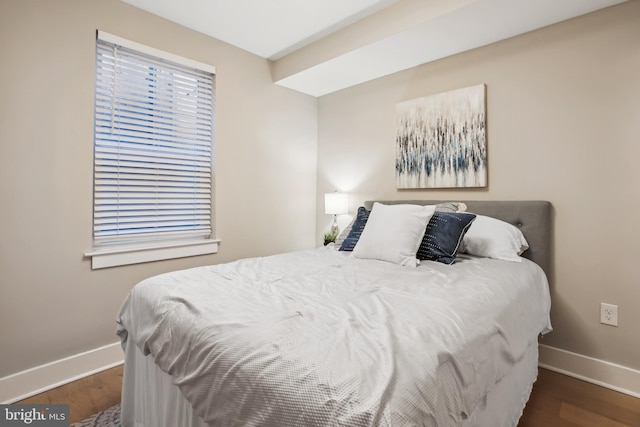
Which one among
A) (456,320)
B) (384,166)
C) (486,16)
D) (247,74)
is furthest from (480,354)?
(247,74)

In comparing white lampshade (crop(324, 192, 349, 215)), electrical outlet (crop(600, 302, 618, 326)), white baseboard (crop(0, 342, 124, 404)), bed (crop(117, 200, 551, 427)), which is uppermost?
white lampshade (crop(324, 192, 349, 215))

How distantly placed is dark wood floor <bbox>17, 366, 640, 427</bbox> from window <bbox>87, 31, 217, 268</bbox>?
2.57 feet

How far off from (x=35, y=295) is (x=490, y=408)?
2.53 meters

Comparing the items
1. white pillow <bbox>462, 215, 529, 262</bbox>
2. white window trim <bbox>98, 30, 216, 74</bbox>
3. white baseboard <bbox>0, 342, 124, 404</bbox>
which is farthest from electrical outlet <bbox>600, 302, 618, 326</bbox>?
white window trim <bbox>98, 30, 216, 74</bbox>

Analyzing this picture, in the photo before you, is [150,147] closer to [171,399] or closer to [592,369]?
[171,399]

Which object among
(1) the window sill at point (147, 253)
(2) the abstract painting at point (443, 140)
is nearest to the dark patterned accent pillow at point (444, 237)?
(2) the abstract painting at point (443, 140)

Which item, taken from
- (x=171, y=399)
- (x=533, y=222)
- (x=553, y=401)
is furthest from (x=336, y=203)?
(x=171, y=399)

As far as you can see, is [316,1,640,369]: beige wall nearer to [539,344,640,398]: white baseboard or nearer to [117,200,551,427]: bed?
[539,344,640,398]: white baseboard

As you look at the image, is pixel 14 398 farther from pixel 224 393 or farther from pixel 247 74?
pixel 247 74

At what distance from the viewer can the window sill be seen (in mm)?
2205

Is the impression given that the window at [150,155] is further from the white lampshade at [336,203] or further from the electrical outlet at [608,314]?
the electrical outlet at [608,314]

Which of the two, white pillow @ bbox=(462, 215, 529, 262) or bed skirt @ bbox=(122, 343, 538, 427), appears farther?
white pillow @ bbox=(462, 215, 529, 262)

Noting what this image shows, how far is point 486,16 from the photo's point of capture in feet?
6.68

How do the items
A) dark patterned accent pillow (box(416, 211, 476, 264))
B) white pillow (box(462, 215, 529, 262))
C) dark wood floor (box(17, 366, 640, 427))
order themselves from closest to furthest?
dark wood floor (box(17, 366, 640, 427)) → dark patterned accent pillow (box(416, 211, 476, 264)) → white pillow (box(462, 215, 529, 262))
